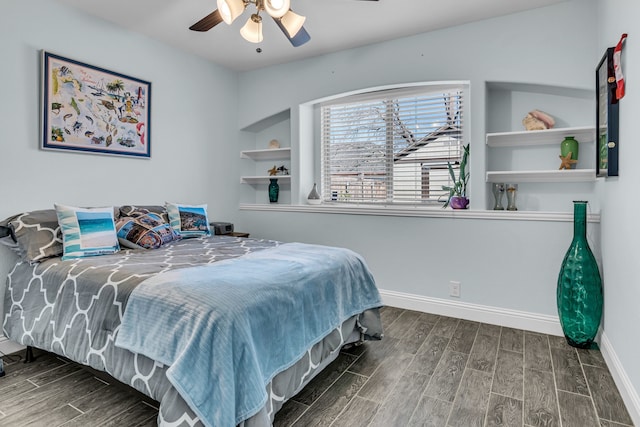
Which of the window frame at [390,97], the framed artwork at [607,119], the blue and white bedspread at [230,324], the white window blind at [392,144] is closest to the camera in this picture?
the blue and white bedspread at [230,324]

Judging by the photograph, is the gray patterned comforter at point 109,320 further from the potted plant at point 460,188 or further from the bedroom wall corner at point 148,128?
the potted plant at point 460,188

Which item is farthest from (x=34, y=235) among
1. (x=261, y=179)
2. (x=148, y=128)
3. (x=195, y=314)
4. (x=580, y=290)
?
(x=580, y=290)

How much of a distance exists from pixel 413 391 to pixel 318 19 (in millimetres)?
2933

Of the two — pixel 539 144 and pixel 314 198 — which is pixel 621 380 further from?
pixel 314 198

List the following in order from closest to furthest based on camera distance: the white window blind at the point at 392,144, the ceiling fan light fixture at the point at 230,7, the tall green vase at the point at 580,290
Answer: the ceiling fan light fixture at the point at 230,7 → the tall green vase at the point at 580,290 → the white window blind at the point at 392,144

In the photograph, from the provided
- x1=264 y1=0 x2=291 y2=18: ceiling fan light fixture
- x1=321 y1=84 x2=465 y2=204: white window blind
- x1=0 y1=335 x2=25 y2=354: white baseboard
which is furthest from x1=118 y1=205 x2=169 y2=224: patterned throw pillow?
x1=264 y1=0 x2=291 y2=18: ceiling fan light fixture

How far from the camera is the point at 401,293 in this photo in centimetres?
358

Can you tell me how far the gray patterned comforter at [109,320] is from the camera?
1.67 m

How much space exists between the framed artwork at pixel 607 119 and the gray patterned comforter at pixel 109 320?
70.4 inches

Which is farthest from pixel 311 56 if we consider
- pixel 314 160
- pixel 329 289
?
pixel 329 289

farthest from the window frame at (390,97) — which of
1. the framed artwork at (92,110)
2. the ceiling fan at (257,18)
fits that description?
the framed artwork at (92,110)

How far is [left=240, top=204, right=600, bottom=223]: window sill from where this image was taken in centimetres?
289

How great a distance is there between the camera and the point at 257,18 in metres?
2.36

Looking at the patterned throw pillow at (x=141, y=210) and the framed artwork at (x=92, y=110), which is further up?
the framed artwork at (x=92, y=110)
